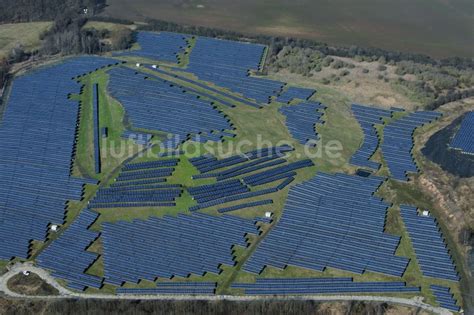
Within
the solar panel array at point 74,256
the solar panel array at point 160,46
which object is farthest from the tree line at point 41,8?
the solar panel array at point 74,256

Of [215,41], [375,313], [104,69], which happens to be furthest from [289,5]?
[375,313]

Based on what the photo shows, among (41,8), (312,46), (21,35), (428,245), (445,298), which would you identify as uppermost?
(312,46)

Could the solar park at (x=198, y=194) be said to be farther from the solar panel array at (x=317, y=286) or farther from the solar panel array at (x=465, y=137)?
the solar panel array at (x=465, y=137)

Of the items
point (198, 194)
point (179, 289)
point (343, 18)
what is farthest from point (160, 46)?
point (179, 289)

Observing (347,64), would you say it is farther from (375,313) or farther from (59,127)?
(375,313)

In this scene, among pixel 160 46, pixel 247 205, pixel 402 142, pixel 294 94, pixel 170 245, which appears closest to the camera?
pixel 170 245

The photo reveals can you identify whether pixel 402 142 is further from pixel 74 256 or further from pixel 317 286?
pixel 74 256
